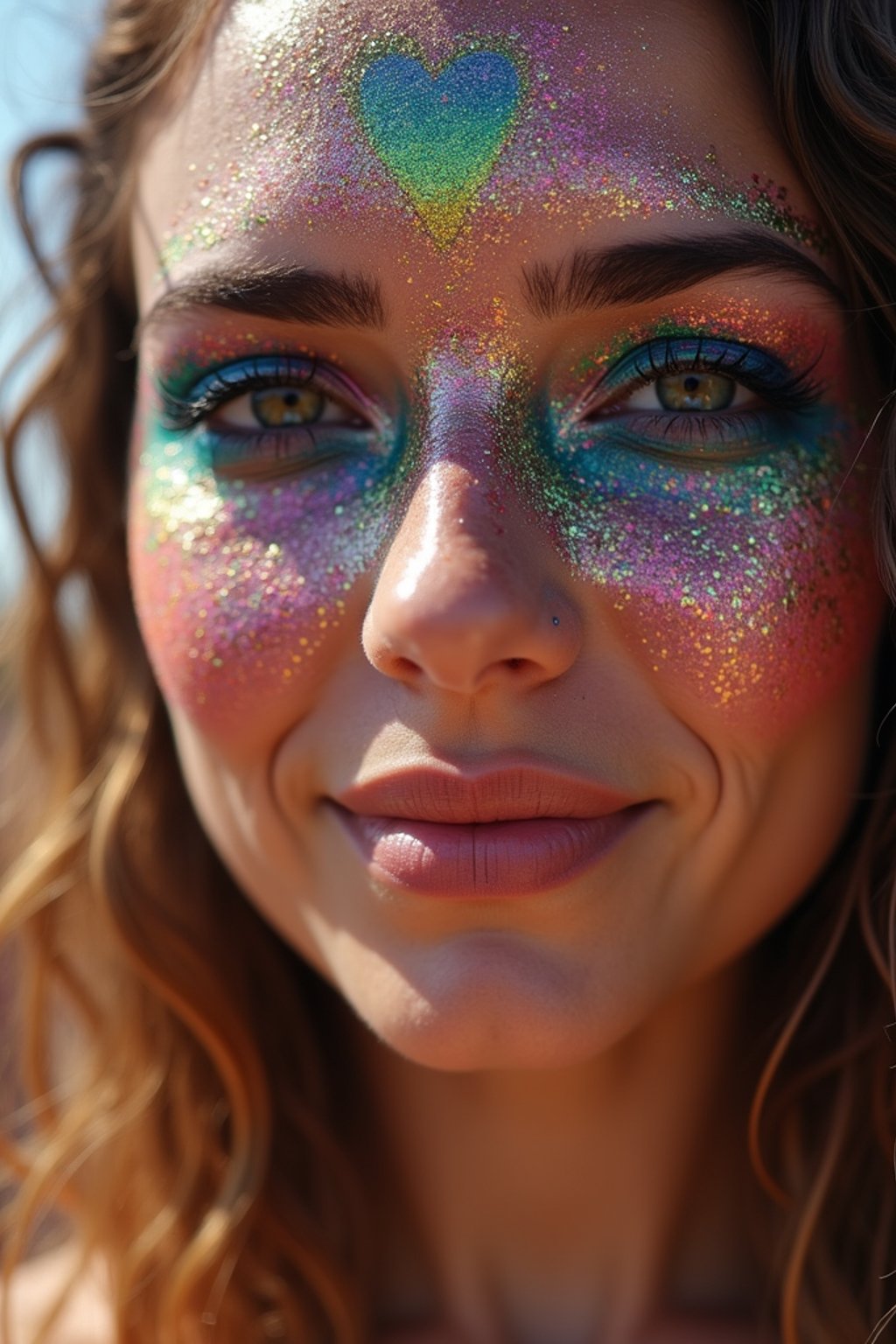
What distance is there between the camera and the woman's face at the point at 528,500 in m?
1.12

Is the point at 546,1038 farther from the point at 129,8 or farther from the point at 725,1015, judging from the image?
the point at 129,8

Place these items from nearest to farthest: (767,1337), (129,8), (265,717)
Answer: (265,717) < (767,1337) < (129,8)

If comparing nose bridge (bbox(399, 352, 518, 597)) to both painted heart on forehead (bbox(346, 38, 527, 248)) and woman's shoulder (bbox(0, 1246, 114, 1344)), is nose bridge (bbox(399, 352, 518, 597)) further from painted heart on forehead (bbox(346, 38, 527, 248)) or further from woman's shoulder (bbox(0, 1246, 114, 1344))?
woman's shoulder (bbox(0, 1246, 114, 1344))

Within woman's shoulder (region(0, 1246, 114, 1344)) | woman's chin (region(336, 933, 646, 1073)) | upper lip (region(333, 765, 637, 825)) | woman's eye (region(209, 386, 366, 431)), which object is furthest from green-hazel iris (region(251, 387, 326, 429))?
woman's shoulder (region(0, 1246, 114, 1344))

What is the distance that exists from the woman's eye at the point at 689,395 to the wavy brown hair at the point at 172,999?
5.4 inches

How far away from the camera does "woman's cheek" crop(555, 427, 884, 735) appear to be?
1.15 m

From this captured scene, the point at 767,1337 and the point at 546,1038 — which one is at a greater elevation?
the point at 546,1038

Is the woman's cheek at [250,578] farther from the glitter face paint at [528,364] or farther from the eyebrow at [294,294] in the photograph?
the eyebrow at [294,294]

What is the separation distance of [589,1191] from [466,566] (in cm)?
73

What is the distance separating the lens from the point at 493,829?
1.18 metres

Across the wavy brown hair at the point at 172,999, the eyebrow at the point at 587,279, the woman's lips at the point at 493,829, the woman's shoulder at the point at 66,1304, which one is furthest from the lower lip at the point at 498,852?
the woman's shoulder at the point at 66,1304

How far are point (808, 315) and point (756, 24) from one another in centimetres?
26

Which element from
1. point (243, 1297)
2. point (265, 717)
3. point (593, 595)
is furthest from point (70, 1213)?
point (593, 595)

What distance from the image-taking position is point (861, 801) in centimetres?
134
